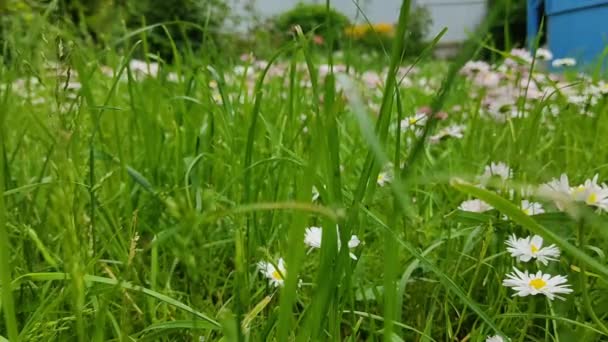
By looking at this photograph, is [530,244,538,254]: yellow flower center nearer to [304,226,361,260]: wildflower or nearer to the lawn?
the lawn

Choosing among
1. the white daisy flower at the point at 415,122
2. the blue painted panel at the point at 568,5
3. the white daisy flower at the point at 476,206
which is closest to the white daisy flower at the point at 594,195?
the white daisy flower at the point at 476,206

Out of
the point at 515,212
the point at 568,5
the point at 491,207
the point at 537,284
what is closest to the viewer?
the point at 515,212

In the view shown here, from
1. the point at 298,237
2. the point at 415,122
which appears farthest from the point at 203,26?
the point at 298,237

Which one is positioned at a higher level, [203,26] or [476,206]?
[203,26]

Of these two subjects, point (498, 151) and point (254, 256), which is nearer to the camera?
point (254, 256)

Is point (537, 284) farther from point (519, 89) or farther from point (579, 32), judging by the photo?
point (579, 32)

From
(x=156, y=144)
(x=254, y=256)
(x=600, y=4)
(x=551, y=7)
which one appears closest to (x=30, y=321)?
(x=254, y=256)

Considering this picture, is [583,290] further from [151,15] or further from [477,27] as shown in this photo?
[151,15]
